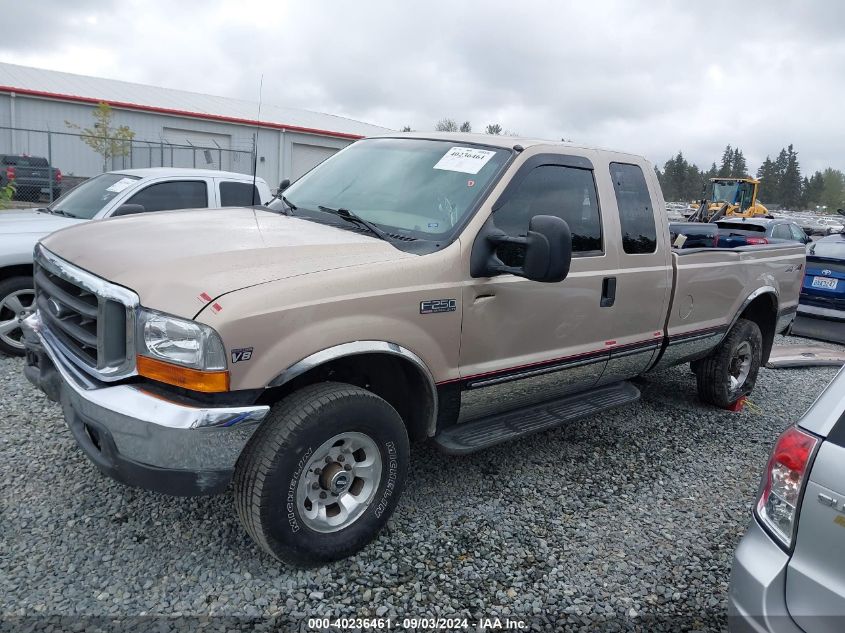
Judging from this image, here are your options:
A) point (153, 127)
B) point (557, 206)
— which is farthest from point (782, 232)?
point (153, 127)

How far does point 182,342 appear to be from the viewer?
2477 mm

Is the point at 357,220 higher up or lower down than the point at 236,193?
higher up

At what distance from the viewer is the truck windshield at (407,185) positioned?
3410 mm

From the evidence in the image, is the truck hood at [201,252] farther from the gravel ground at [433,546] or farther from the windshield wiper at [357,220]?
the gravel ground at [433,546]

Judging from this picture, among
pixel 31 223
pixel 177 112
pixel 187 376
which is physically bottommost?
pixel 187 376

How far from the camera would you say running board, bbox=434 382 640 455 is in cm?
342

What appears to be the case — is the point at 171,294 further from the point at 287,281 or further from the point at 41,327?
the point at 41,327

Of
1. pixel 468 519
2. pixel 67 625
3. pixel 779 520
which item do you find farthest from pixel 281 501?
pixel 779 520

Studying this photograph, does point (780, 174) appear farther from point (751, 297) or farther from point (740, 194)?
point (751, 297)

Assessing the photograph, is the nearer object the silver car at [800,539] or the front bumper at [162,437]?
the silver car at [800,539]

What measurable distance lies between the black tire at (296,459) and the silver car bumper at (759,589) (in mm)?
1508

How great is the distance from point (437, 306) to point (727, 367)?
3462 mm

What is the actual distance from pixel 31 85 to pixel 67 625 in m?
25.1

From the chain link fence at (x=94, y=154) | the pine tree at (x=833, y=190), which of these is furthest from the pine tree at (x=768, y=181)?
the chain link fence at (x=94, y=154)
